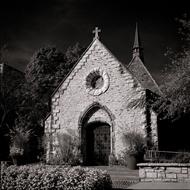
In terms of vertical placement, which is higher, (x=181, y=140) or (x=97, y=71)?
(x=97, y=71)

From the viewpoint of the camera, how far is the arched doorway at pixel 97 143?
57.8 feet

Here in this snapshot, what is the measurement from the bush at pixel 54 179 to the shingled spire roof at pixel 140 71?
1102cm

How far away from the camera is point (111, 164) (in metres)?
16.3

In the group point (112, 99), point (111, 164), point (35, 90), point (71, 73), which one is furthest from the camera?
point (35, 90)

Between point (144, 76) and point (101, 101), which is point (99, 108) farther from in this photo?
point (144, 76)

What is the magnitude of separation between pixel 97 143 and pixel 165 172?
7.62 m

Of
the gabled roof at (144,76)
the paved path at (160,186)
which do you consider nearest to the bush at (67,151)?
the gabled roof at (144,76)

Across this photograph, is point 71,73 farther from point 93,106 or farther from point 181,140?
point 181,140

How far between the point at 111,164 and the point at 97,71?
604cm

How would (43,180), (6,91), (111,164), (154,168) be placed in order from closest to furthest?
(43,180) → (154,168) → (111,164) → (6,91)

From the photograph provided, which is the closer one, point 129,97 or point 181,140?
point 129,97

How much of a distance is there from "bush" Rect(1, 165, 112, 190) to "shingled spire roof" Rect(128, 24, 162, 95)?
36.2ft

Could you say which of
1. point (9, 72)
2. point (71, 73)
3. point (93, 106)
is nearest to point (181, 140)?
point (93, 106)

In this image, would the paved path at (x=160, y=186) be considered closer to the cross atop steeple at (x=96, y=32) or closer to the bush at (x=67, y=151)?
A: the bush at (x=67, y=151)
